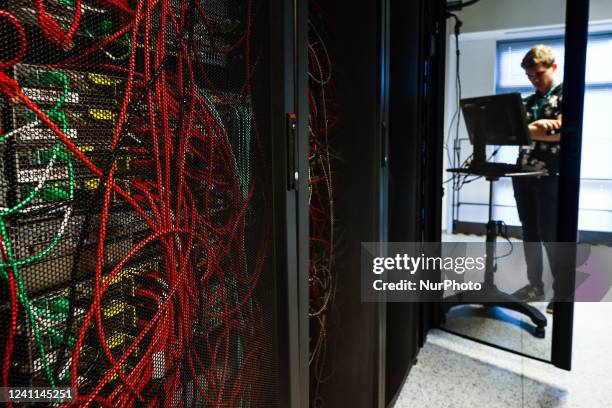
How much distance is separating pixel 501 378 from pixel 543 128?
1112mm

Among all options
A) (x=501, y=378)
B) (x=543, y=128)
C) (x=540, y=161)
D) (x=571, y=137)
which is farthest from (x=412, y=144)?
(x=501, y=378)

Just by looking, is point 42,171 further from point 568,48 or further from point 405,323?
point 568,48

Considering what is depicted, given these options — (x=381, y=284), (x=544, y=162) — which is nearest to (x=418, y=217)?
(x=381, y=284)

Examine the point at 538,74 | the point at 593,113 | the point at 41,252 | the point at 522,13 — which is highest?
the point at 522,13

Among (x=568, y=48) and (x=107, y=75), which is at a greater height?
(x=568, y=48)

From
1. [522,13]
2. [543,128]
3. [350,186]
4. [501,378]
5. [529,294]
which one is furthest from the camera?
[529,294]

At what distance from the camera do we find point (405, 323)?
1.79 meters

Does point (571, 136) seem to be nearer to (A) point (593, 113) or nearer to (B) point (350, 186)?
(A) point (593, 113)

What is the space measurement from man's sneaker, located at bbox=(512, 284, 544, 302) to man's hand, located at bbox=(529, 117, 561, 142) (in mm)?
837

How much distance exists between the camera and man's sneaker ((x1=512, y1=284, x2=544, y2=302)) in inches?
96.2

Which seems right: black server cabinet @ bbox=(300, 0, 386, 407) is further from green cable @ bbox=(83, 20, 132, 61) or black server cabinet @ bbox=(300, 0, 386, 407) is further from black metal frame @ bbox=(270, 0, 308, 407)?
green cable @ bbox=(83, 20, 132, 61)

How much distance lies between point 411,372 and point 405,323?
270 millimetres

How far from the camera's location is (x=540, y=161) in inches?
85.7

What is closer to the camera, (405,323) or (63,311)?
(63,311)
